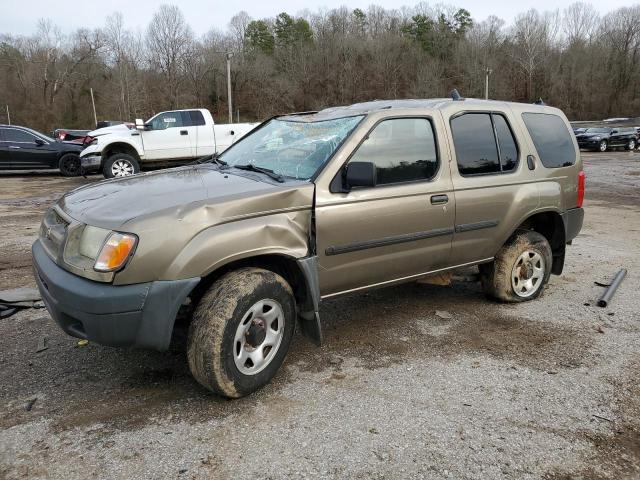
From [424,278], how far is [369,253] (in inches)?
30.1

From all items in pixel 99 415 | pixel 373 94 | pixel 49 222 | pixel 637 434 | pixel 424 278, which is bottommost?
pixel 637 434

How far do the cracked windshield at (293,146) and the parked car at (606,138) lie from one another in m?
29.0

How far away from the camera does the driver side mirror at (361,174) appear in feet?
Answer: 10.9

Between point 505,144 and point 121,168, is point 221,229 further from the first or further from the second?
point 121,168

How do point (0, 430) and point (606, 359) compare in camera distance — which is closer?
point (0, 430)

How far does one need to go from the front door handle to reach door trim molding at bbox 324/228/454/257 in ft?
0.67

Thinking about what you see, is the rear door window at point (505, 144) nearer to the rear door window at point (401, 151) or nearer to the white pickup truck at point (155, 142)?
the rear door window at point (401, 151)

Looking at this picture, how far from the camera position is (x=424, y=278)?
13.7 feet

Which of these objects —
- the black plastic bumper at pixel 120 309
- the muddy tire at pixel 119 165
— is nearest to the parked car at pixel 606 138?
the muddy tire at pixel 119 165

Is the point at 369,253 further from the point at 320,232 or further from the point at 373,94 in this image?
the point at 373,94

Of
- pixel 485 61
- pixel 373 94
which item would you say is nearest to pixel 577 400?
pixel 373 94

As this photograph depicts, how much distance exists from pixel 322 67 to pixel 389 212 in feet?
261

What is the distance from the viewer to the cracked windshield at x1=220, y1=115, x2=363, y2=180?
3605 mm

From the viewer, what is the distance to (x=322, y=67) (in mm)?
78938
